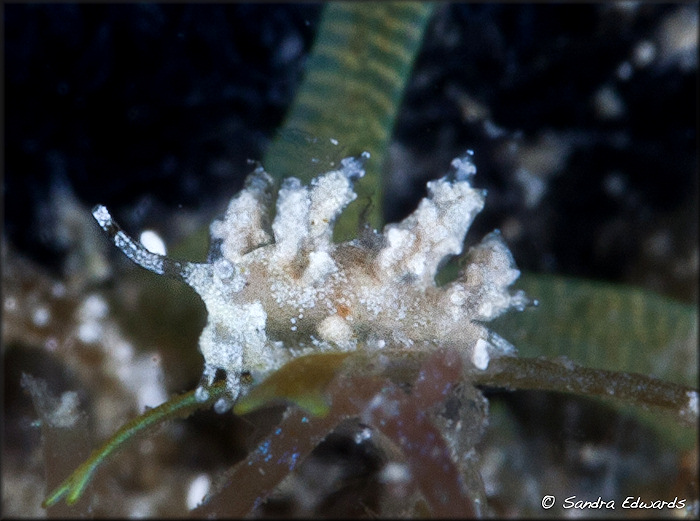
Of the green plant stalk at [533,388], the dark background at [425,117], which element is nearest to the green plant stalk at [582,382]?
the green plant stalk at [533,388]

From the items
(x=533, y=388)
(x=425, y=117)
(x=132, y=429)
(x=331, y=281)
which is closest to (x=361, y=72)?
(x=425, y=117)

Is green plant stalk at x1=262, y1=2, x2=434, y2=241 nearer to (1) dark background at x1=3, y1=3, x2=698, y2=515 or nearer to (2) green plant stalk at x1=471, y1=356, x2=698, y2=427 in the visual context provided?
(1) dark background at x1=3, y1=3, x2=698, y2=515

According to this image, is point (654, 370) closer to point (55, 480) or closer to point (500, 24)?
point (500, 24)

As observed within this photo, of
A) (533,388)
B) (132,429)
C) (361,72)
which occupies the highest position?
(361,72)

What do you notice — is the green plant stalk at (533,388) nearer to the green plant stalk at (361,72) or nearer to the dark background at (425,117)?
the green plant stalk at (361,72)

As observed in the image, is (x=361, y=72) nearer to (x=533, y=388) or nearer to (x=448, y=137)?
(x=448, y=137)

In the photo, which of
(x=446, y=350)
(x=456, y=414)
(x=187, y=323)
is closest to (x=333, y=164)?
(x=446, y=350)
